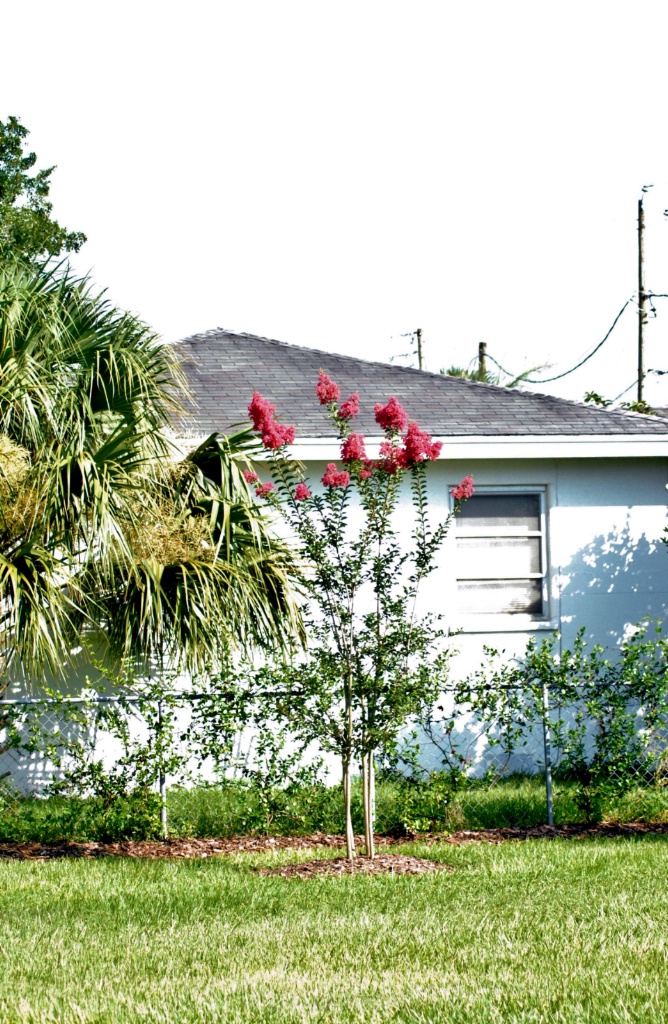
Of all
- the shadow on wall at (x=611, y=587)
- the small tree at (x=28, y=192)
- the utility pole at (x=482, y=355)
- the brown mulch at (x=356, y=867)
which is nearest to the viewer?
the brown mulch at (x=356, y=867)

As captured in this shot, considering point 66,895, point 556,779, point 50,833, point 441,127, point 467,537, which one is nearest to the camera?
point 66,895

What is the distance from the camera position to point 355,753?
827 cm

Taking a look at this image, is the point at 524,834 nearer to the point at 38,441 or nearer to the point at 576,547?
the point at 576,547

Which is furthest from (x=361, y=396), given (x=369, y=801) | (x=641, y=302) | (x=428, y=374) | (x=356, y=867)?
(x=641, y=302)

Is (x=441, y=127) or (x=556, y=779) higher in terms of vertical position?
(x=441, y=127)

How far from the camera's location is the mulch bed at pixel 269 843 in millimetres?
8688

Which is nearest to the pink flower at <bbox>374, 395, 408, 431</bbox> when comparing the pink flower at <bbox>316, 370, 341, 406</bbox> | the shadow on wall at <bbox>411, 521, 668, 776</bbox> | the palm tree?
the pink flower at <bbox>316, 370, 341, 406</bbox>

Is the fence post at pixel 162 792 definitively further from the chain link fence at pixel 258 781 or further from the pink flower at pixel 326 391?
the pink flower at pixel 326 391

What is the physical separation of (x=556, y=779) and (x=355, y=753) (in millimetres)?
2753

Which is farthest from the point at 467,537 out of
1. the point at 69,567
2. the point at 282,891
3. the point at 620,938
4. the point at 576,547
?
the point at 620,938

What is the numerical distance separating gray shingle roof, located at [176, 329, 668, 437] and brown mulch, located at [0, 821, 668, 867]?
14.2 ft

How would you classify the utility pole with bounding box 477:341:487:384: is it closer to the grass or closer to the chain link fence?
the chain link fence

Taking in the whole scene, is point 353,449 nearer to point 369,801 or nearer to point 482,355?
point 369,801

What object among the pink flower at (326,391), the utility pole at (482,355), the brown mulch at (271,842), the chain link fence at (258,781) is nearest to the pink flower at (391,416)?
the pink flower at (326,391)
